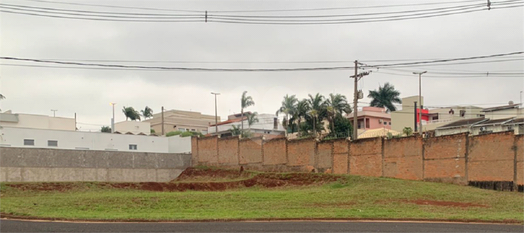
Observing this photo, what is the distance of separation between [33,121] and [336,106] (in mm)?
41334

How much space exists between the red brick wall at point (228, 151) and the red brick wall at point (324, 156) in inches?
432

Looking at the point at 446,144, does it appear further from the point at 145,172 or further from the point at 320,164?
the point at 145,172

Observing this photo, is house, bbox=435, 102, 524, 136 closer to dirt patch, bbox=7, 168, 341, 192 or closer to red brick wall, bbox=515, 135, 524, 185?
red brick wall, bbox=515, 135, 524, 185

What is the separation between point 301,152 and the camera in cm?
4572

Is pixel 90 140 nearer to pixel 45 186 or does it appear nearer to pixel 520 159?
pixel 45 186

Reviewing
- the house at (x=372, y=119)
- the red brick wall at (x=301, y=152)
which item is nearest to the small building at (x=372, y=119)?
the house at (x=372, y=119)

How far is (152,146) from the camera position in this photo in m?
63.7

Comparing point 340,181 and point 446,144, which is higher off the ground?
point 446,144

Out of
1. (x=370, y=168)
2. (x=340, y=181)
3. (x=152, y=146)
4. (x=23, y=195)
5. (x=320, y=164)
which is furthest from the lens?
(x=152, y=146)

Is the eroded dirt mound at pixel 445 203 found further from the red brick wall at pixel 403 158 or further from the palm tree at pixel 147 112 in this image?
the palm tree at pixel 147 112

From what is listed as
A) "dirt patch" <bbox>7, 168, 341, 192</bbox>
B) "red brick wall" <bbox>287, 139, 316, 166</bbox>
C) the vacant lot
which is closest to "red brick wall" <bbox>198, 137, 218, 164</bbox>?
"dirt patch" <bbox>7, 168, 341, 192</bbox>

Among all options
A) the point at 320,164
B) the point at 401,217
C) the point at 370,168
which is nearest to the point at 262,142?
the point at 320,164

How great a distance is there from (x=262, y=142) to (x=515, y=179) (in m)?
24.9

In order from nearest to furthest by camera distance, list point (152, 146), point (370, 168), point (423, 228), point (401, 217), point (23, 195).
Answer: point (423, 228) → point (401, 217) → point (23, 195) → point (370, 168) → point (152, 146)
